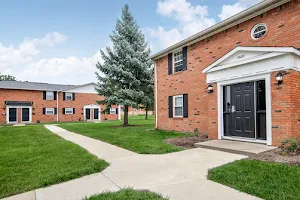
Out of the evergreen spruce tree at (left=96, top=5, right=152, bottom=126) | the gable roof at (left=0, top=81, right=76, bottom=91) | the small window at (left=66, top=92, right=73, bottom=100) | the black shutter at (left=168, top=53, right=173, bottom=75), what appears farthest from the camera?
the small window at (left=66, top=92, right=73, bottom=100)

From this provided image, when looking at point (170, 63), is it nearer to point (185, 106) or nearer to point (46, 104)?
point (185, 106)

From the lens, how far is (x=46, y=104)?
1029 inches

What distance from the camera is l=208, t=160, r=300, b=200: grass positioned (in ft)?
9.44

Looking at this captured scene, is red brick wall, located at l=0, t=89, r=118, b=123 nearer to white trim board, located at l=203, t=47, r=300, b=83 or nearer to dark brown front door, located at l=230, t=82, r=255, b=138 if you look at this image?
white trim board, located at l=203, t=47, r=300, b=83

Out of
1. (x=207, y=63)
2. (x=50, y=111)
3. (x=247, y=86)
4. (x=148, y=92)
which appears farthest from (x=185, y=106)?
(x=50, y=111)

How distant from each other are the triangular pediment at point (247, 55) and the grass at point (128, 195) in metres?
5.43

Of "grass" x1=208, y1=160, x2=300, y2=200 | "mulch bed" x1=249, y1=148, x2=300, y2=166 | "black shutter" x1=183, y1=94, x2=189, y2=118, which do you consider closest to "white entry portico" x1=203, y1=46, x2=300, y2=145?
"mulch bed" x1=249, y1=148, x2=300, y2=166

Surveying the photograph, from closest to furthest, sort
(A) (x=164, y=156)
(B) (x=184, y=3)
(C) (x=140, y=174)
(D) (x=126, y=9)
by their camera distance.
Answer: (C) (x=140, y=174) → (A) (x=164, y=156) → (B) (x=184, y=3) → (D) (x=126, y=9)

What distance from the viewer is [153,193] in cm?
297

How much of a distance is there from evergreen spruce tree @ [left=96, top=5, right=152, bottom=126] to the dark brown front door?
946 centimetres

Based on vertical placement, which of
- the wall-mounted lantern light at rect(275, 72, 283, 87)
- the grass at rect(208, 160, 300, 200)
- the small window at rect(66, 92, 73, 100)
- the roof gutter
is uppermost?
the roof gutter

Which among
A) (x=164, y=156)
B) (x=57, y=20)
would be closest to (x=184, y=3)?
(x=57, y=20)

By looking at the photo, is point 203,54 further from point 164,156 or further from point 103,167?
point 103,167

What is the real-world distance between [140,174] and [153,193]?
102 centimetres
